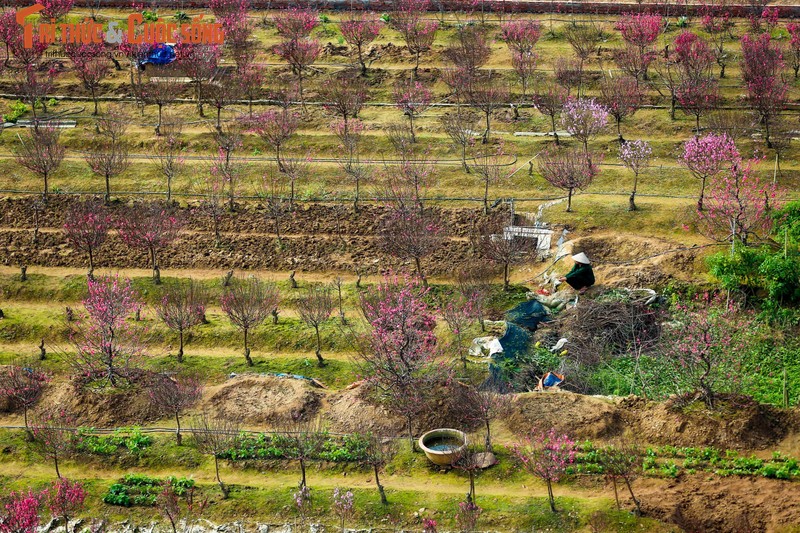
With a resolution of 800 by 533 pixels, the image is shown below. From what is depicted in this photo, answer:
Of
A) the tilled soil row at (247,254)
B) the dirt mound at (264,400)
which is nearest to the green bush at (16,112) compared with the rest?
the tilled soil row at (247,254)

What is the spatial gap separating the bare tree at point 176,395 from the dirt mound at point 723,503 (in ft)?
32.1

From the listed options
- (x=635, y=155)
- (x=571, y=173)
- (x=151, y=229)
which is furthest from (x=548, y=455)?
(x=151, y=229)

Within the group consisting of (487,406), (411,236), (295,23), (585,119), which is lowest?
(487,406)

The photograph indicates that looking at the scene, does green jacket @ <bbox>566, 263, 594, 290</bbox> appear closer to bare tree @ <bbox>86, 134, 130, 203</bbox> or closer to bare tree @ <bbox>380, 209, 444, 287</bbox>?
bare tree @ <bbox>380, 209, 444, 287</bbox>

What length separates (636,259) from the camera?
3216 cm

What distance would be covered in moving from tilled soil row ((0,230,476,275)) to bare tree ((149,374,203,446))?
298 inches

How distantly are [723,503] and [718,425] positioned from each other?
2.47 meters

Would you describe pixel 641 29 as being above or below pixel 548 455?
above

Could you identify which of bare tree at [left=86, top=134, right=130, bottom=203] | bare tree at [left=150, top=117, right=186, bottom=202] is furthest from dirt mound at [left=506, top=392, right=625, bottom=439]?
bare tree at [left=86, top=134, right=130, bottom=203]

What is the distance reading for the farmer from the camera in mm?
30656

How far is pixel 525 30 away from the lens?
155 ft

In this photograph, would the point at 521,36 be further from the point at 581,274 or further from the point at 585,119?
the point at 581,274

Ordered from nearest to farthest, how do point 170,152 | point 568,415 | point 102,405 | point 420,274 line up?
1. point 568,415
2. point 102,405
3. point 420,274
4. point 170,152

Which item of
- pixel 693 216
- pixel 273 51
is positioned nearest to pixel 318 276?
pixel 693 216
